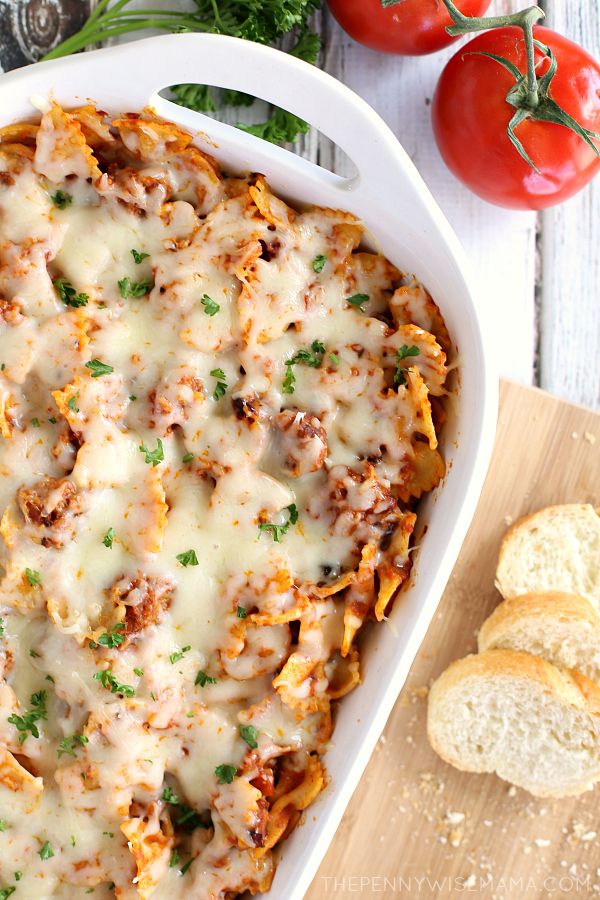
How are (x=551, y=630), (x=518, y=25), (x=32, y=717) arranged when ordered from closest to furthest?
(x=32, y=717) < (x=518, y=25) < (x=551, y=630)

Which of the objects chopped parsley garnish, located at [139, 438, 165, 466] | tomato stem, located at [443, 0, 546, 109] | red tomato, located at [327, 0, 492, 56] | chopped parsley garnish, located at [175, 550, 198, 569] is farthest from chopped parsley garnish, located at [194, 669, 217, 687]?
red tomato, located at [327, 0, 492, 56]

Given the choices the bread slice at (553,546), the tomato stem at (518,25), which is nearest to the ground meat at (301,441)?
the bread slice at (553,546)

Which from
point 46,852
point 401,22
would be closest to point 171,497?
point 46,852

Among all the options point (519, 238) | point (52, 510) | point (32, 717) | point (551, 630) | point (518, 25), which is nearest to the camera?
point (52, 510)

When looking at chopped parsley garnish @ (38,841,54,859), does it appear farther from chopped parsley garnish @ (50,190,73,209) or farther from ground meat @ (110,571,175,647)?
chopped parsley garnish @ (50,190,73,209)

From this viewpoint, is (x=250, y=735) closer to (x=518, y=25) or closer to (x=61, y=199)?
(x=61, y=199)

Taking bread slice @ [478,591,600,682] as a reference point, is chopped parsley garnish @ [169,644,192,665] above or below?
above
